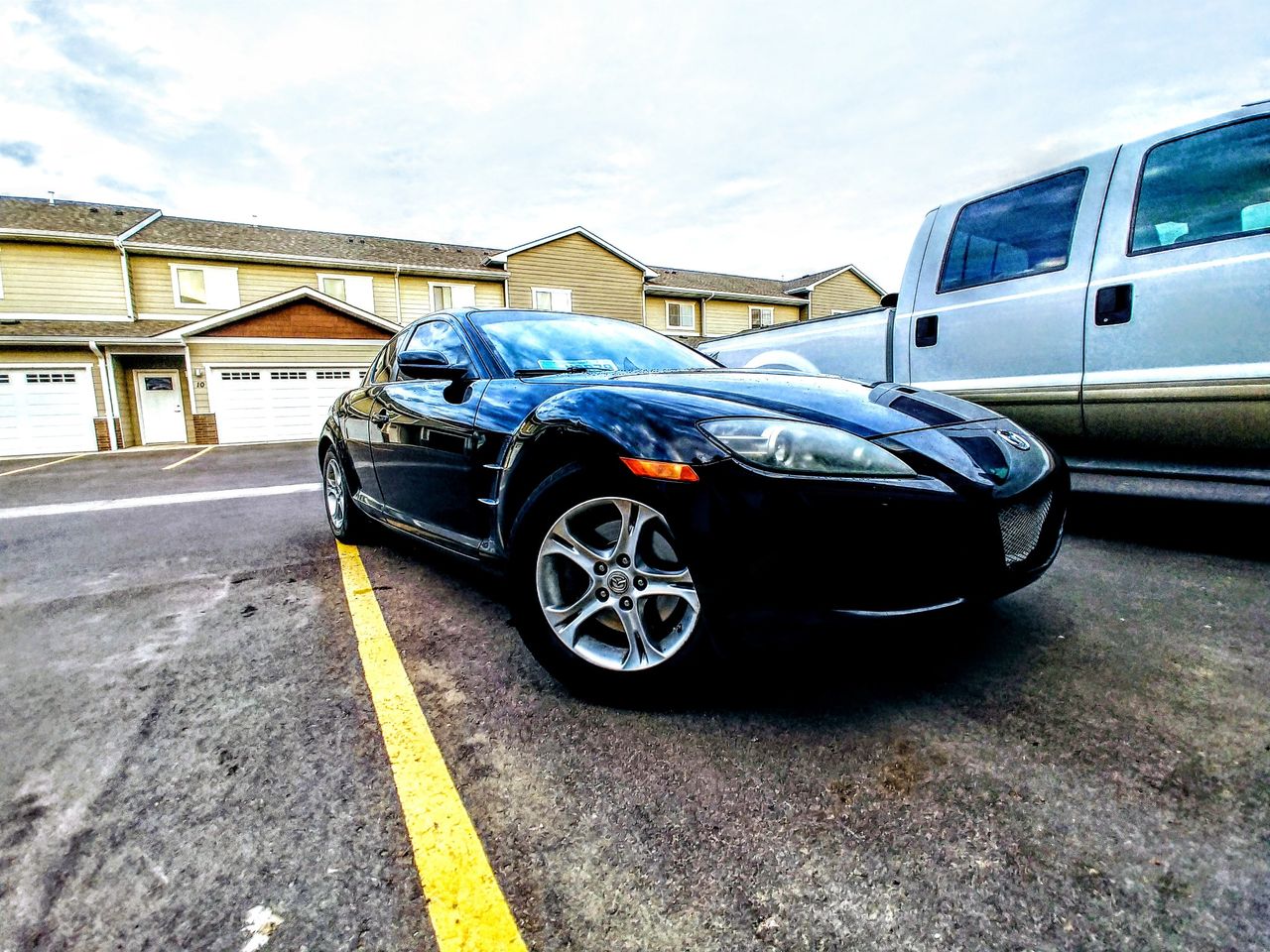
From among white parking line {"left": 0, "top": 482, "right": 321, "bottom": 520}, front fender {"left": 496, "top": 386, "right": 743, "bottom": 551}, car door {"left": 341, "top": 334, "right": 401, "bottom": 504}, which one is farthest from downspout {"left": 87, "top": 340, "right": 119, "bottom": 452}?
front fender {"left": 496, "top": 386, "right": 743, "bottom": 551}

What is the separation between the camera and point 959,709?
1766mm

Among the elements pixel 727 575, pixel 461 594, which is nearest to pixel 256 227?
pixel 461 594

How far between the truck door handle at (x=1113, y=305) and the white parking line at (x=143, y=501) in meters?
7.15

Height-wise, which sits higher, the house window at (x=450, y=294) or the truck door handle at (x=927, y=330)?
the house window at (x=450, y=294)

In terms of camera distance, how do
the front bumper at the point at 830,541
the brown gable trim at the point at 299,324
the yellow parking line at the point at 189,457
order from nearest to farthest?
the front bumper at the point at 830,541
the yellow parking line at the point at 189,457
the brown gable trim at the point at 299,324

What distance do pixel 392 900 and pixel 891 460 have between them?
1.58 metres

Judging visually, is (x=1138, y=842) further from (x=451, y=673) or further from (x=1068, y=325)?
(x=1068, y=325)

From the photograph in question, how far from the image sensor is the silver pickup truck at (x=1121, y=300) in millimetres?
2783

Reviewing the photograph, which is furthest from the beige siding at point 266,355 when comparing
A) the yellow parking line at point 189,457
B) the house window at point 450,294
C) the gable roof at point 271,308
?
the house window at point 450,294

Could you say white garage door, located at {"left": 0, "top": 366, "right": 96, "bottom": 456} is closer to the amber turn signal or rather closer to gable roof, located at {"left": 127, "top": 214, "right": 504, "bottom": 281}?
gable roof, located at {"left": 127, "top": 214, "right": 504, "bottom": 281}

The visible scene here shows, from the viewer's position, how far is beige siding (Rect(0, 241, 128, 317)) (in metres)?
17.2

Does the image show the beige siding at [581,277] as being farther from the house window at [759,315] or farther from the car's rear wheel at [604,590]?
the car's rear wheel at [604,590]

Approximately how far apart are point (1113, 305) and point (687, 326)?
910 inches

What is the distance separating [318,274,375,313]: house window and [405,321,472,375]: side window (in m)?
18.7
